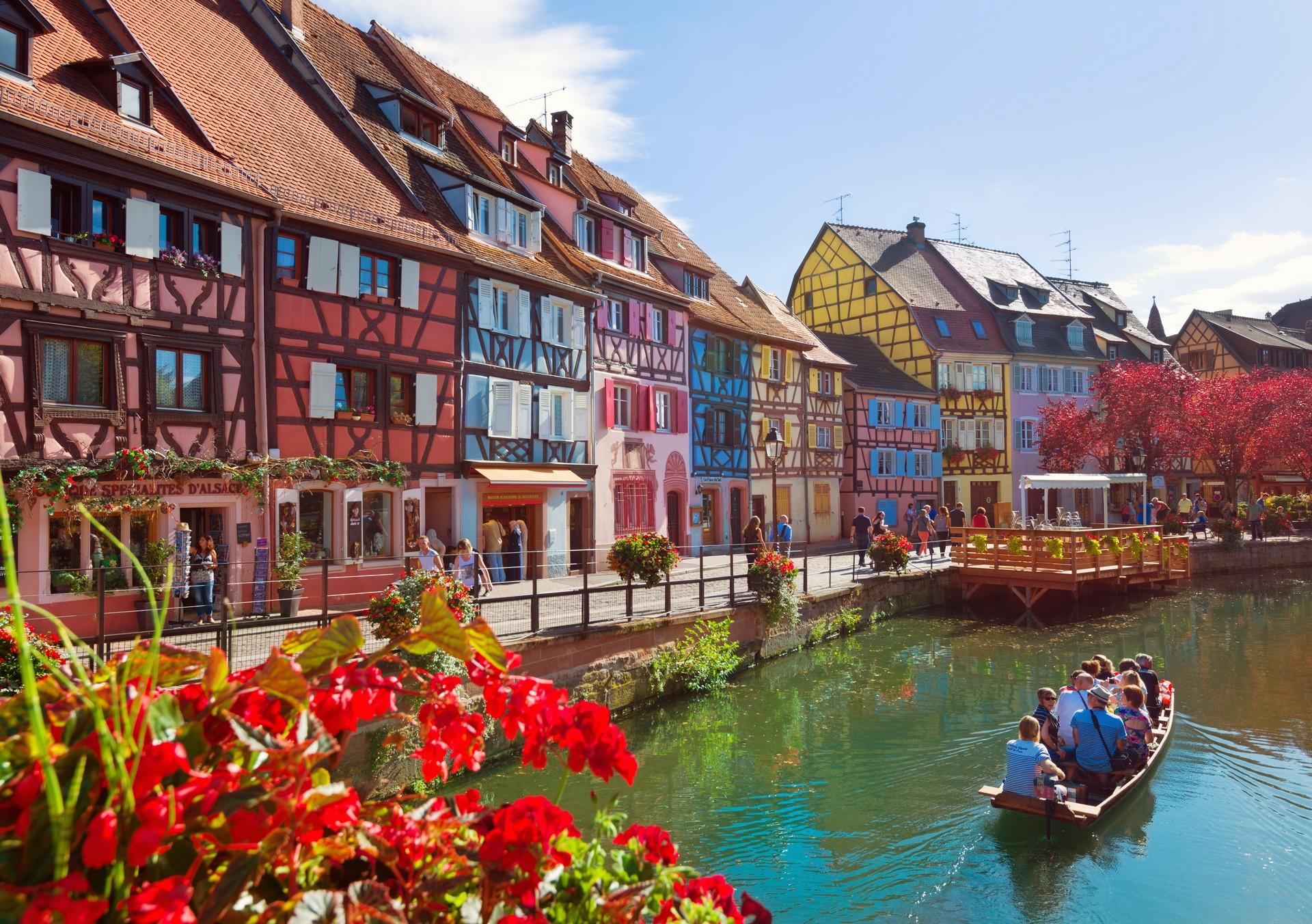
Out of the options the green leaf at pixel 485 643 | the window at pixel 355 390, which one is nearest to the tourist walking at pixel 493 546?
the window at pixel 355 390

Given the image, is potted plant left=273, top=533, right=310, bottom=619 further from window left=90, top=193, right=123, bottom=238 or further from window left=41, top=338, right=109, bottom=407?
window left=90, top=193, right=123, bottom=238

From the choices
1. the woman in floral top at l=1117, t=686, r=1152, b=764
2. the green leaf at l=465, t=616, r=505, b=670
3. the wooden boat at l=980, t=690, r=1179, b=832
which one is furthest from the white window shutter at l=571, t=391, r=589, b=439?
the green leaf at l=465, t=616, r=505, b=670

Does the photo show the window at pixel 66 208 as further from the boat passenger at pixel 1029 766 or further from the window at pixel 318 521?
the boat passenger at pixel 1029 766

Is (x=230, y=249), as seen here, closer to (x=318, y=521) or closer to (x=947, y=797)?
(x=318, y=521)

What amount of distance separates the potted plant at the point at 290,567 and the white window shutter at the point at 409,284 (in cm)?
525

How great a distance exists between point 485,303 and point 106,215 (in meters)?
8.27

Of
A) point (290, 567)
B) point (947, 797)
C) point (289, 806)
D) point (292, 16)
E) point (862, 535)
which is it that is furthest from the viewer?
point (862, 535)

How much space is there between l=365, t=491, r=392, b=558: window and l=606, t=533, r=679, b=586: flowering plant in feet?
16.5

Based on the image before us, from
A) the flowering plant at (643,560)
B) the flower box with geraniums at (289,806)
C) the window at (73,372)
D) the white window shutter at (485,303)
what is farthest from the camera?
the white window shutter at (485,303)

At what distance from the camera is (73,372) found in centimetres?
1368

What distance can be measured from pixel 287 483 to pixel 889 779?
1093 cm


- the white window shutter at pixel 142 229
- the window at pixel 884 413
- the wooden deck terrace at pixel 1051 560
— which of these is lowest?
the wooden deck terrace at pixel 1051 560

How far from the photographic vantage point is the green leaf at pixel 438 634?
5.68ft

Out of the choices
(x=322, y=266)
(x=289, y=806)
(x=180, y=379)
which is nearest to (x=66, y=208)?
(x=180, y=379)
